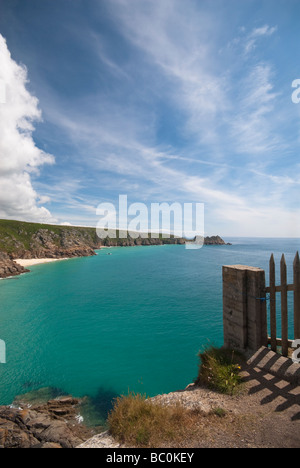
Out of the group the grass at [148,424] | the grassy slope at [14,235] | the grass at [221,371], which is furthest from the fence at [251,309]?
the grassy slope at [14,235]

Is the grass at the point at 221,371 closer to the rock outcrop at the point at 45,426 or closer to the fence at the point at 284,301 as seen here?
the fence at the point at 284,301

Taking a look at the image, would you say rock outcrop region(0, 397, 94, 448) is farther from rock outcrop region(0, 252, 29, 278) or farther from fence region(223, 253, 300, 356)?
rock outcrop region(0, 252, 29, 278)

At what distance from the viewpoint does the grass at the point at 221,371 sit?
6414mm

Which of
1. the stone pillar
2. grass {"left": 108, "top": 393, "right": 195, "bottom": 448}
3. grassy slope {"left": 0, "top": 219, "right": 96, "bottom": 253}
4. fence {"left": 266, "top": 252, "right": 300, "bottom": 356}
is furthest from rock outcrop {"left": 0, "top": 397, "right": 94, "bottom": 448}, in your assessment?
grassy slope {"left": 0, "top": 219, "right": 96, "bottom": 253}

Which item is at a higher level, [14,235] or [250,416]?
[14,235]

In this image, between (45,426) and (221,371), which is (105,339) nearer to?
(45,426)

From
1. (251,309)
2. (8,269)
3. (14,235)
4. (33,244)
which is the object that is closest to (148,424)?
(251,309)

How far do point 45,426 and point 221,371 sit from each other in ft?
31.6

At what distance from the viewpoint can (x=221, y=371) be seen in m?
6.84

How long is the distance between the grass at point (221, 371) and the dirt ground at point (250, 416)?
256mm

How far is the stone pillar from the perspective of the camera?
716cm
